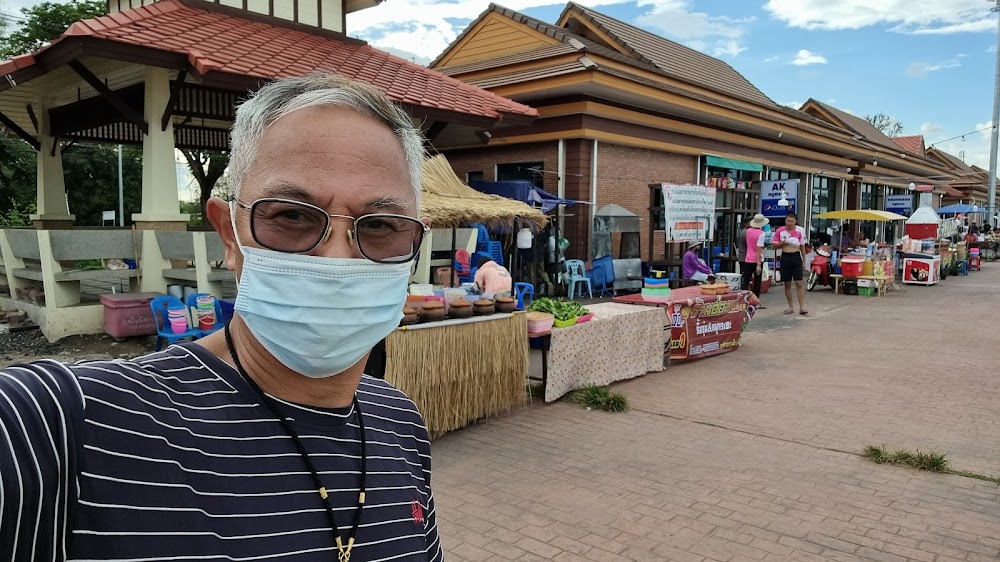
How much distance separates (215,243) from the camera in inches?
289

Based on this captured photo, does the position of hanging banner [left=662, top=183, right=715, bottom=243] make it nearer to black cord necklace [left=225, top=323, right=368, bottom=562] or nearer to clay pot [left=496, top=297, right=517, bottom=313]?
clay pot [left=496, top=297, right=517, bottom=313]


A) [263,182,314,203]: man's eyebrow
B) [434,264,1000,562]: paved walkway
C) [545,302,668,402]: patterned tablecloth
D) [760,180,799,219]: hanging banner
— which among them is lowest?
[434,264,1000,562]: paved walkway

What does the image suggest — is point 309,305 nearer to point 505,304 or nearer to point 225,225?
point 225,225

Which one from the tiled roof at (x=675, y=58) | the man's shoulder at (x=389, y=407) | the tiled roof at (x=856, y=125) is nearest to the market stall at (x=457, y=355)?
the man's shoulder at (x=389, y=407)

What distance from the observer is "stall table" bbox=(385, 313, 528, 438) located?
17.5ft

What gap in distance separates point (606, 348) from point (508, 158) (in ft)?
32.6

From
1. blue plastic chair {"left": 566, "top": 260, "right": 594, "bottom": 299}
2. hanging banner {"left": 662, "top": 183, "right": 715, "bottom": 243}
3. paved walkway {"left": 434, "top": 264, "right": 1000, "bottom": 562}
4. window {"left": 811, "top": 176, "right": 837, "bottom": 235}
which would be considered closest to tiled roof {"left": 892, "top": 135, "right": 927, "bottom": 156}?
window {"left": 811, "top": 176, "right": 837, "bottom": 235}

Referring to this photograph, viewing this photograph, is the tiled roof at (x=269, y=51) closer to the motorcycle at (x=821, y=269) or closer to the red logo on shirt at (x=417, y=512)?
the red logo on shirt at (x=417, y=512)

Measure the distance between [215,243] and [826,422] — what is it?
6.67 m

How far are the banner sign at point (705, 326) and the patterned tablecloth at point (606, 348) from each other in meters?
0.37

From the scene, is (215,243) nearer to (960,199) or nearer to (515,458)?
(515,458)

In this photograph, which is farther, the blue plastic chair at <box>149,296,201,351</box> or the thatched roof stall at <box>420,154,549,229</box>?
the thatched roof stall at <box>420,154,549,229</box>

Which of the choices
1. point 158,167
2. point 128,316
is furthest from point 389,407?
point 158,167

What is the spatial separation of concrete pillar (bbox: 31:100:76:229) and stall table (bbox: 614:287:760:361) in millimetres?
10662
